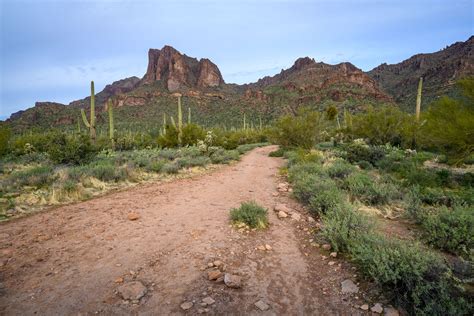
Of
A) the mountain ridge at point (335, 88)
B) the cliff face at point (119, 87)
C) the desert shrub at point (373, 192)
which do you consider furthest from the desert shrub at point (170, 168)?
the cliff face at point (119, 87)

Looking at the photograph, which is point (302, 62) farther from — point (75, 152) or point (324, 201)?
point (324, 201)

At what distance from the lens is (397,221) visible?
5.08 m

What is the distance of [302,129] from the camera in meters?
15.8

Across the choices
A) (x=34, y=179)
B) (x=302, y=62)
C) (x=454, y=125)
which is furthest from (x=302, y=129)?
(x=302, y=62)

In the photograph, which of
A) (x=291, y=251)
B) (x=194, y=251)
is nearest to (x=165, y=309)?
(x=194, y=251)

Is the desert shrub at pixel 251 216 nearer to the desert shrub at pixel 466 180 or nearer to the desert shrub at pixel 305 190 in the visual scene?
the desert shrub at pixel 305 190

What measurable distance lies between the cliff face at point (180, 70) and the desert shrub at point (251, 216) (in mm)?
130645

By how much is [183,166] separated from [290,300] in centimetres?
A: 922

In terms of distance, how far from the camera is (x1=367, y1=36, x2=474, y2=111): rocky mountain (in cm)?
5619

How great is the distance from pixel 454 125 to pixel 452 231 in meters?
5.68

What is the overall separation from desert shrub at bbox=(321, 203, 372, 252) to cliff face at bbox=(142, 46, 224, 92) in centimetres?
13188

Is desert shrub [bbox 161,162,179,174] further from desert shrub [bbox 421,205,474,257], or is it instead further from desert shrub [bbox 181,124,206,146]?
desert shrub [bbox 181,124,206,146]

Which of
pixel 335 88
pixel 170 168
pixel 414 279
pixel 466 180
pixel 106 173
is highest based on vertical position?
pixel 335 88

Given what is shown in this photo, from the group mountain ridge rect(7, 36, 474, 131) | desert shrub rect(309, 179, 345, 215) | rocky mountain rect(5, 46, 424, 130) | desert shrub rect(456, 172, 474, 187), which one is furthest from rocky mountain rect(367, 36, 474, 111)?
desert shrub rect(309, 179, 345, 215)
